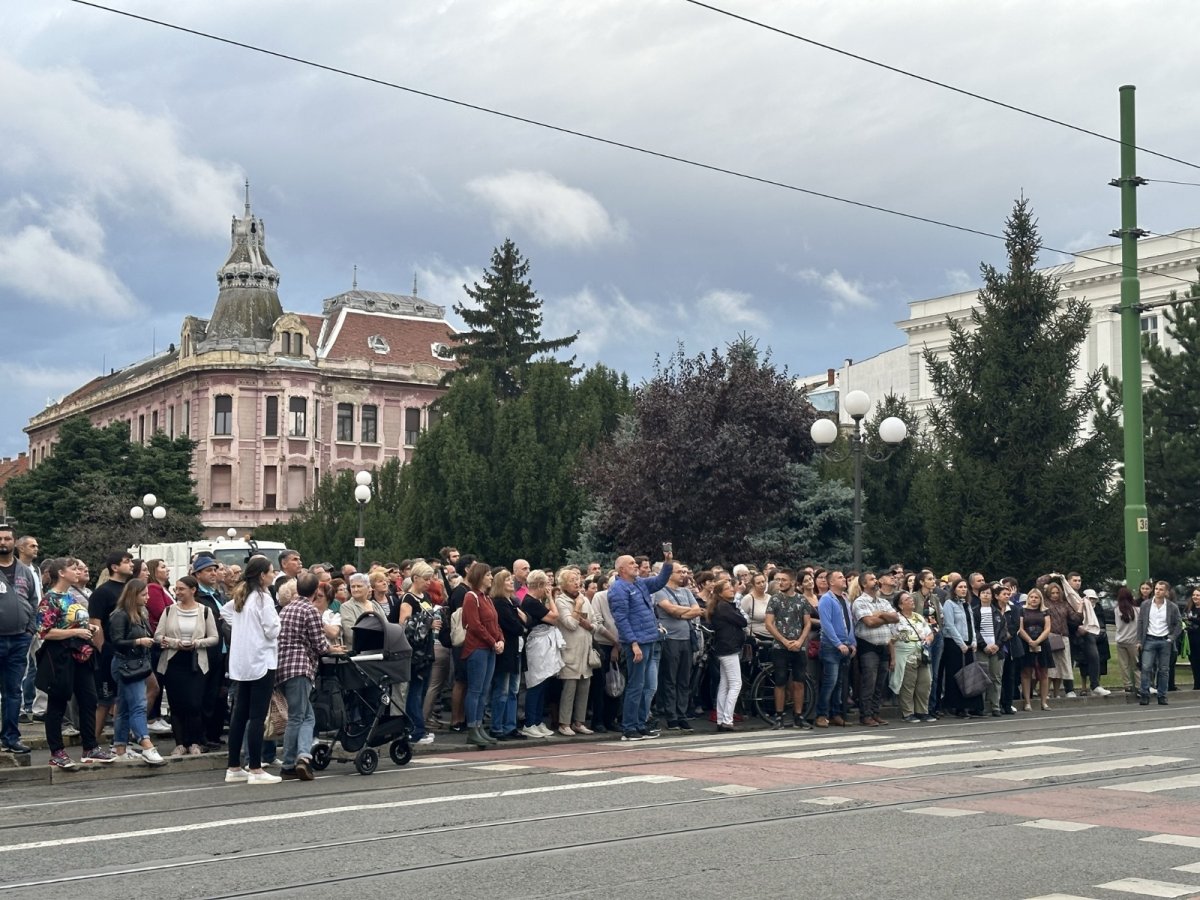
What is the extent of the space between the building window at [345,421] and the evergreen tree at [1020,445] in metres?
60.3

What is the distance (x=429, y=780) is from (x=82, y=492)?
57.3 meters

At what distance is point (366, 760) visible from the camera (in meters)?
13.6

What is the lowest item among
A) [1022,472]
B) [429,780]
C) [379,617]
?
[429,780]

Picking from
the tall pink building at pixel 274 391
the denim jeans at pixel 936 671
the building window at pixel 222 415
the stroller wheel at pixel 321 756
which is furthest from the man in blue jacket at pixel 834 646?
the building window at pixel 222 415

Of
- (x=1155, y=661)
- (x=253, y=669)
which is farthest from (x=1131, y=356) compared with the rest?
(x=253, y=669)

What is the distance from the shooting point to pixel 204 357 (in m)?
88.8

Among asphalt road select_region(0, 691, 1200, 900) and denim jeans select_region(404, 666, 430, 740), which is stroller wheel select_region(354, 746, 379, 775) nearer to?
asphalt road select_region(0, 691, 1200, 900)

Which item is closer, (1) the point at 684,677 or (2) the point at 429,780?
(2) the point at 429,780

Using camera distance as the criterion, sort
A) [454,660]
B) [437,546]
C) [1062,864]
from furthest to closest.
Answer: [437,546]
[454,660]
[1062,864]

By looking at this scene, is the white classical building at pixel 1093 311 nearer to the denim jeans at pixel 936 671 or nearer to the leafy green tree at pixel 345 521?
the leafy green tree at pixel 345 521

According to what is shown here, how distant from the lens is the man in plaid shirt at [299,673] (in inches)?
Answer: 527

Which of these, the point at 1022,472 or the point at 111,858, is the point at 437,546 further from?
the point at 111,858

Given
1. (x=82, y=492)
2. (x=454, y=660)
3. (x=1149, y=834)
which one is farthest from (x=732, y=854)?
(x=82, y=492)

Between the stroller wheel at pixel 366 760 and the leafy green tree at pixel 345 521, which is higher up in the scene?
the leafy green tree at pixel 345 521
